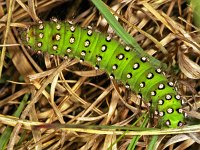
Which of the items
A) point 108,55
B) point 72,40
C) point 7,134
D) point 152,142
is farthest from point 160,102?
point 7,134

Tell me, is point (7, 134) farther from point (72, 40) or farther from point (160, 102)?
point (160, 102)

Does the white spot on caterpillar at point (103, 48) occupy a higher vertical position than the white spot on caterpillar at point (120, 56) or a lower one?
higher

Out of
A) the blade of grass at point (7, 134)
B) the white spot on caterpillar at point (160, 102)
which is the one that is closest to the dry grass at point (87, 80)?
the blade of grass at point (7, 134)

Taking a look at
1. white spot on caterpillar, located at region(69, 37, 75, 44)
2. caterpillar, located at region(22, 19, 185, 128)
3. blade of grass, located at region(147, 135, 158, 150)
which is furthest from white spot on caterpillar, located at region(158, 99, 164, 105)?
white spot on caterpillar, located at region(69, 37, 75, 44)

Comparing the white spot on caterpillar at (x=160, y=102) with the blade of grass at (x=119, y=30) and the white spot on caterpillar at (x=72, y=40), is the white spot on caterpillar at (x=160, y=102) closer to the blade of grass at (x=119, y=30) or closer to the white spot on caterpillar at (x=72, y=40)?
the blade of grass at (x=119, y=30)

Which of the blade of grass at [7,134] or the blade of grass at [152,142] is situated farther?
the blade of grass at [7,134]

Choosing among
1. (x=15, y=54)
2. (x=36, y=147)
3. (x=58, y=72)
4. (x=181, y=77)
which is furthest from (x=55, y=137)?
(x=181, y=77)

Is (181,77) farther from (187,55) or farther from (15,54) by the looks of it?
(15,54)
